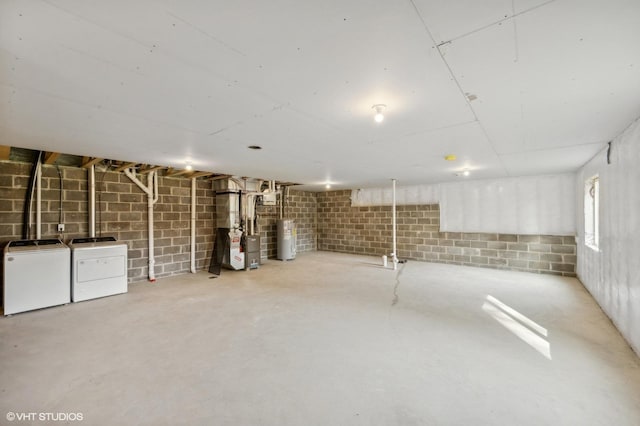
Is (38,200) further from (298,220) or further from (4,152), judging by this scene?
(298,220)

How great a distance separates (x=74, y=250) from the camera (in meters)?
3.56

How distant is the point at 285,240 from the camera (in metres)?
6.85

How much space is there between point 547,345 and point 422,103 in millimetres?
2521

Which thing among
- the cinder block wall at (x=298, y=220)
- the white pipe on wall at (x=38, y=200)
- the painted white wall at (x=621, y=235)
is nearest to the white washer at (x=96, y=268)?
the white pipe on wall at (x=38, y=200)

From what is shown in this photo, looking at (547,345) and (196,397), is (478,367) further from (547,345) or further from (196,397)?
(196,397)

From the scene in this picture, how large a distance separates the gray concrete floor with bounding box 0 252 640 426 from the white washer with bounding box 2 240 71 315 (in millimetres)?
159

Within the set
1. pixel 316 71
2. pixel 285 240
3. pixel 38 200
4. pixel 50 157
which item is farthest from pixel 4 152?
pixel 285 240

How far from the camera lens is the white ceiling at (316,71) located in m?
1.05

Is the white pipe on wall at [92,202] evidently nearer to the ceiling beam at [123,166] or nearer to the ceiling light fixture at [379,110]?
the ceiling beam at [123,166]

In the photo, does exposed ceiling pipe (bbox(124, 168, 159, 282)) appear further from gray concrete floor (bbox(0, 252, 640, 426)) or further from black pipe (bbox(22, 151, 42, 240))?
black pipe (bbox(22, 151, 42, 240))

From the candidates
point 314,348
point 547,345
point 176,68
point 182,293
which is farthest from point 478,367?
point 182,293

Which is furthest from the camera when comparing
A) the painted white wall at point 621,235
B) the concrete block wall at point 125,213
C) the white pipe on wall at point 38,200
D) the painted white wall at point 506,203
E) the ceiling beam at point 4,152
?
the painted white wall at point 506,203

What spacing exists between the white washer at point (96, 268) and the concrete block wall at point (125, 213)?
42 centimetres

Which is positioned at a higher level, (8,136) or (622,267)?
(8,136)
